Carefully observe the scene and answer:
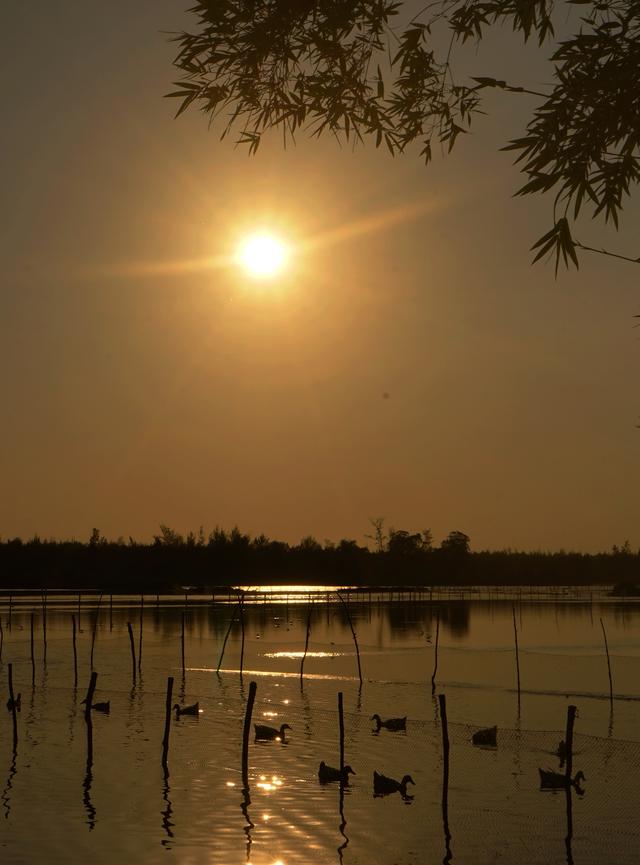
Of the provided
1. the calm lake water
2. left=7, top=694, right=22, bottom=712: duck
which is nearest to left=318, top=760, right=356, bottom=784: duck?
the calm lake water

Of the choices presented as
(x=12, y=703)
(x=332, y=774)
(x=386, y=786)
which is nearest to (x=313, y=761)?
(x=332, y=774)

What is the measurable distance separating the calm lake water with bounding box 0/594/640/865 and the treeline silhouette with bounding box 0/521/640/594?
A: 71.2 meters

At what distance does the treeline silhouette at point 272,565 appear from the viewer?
122 metres

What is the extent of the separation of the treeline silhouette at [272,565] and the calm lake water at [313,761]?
71168 mm

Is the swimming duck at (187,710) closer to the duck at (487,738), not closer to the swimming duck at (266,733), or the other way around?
the swimming duck at (266,733)

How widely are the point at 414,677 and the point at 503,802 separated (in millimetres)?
21965

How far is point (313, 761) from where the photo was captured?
899 inches

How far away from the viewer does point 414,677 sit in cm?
4100

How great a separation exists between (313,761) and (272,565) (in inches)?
4678

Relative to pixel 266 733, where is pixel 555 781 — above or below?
below

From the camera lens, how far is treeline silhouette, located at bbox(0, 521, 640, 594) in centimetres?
12206

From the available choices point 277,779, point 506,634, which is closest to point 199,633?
point 506,634

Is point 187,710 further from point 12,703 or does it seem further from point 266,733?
point 12,703

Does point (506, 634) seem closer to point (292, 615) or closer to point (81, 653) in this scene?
point (292, 615)
